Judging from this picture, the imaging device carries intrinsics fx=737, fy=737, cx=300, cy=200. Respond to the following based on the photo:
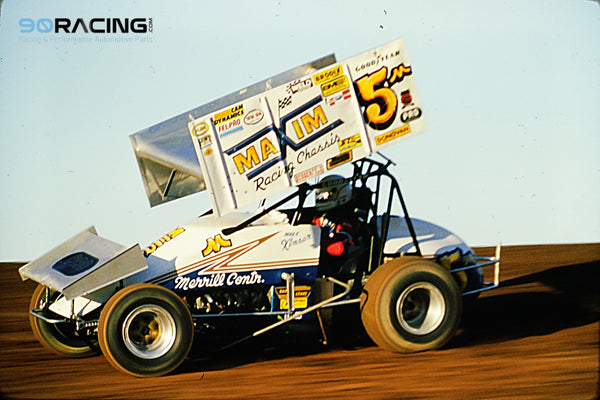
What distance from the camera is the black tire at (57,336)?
25.0 feet

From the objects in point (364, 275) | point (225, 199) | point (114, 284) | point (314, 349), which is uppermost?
point (225, 199)

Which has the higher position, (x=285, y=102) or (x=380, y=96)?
(x=285, y=102)

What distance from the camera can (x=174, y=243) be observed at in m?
7.57

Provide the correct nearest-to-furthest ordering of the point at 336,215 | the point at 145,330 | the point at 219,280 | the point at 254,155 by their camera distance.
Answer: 1. the point at 145,330
2. the point at 254,155
3. the point at 219,280
4. the point at 336,215

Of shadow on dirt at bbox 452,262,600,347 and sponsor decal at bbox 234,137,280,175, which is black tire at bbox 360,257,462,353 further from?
sponsor decal at bbox 234,137,280,175

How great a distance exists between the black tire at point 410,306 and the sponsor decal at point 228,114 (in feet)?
6.85

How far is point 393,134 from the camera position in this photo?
292 inches

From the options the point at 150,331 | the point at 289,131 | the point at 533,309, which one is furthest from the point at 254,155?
the point at 533,309

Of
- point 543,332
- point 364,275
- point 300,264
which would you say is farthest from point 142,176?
point 543,332

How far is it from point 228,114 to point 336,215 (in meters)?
1.72

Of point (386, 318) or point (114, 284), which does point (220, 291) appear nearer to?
point (114, 284)

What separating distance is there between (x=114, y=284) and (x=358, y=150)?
2.72 meters

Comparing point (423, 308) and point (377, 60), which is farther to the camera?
point (423, 308)

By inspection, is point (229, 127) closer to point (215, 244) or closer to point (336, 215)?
point (215, 244)
